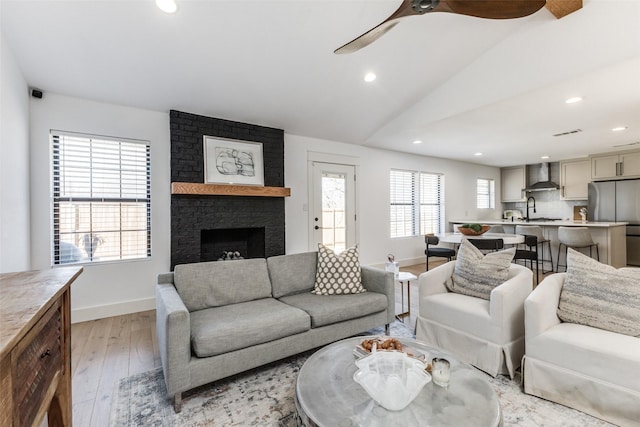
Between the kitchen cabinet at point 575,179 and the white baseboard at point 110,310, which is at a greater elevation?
the kitchen cabinet at point 575,179

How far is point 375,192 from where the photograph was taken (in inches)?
224

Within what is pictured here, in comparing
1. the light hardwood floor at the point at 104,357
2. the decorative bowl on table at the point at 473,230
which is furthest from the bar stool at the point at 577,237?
the light hardwood floor at the point at 104,357

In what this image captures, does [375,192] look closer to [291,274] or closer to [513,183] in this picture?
[291,274]

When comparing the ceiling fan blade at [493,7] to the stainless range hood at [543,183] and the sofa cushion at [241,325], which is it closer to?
the sofa cushion at [241,325]

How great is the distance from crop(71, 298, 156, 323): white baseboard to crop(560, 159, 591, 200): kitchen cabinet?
8.75 m

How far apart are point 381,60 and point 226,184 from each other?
2.41m

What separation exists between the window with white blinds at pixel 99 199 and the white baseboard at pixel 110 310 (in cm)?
54

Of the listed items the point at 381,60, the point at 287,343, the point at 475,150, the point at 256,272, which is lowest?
the point at 287,343

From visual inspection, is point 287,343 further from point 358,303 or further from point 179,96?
point 179,96

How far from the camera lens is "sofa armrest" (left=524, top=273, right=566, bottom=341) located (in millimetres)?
1843

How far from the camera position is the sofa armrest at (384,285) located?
2.74 metres

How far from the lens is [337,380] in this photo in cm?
145

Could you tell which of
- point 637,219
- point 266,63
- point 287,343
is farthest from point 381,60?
point 637,219

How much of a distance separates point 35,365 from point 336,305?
1.85 metres
